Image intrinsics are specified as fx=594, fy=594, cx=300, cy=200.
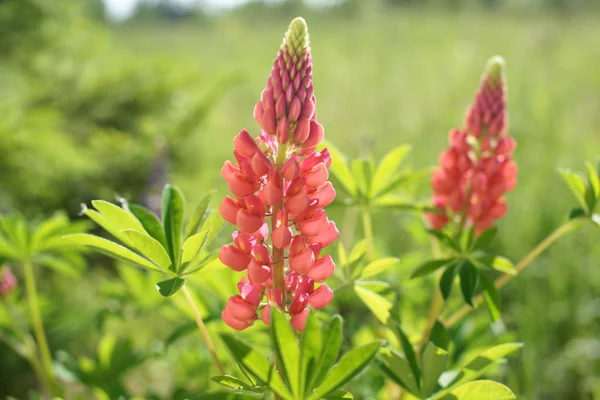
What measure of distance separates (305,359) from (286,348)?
0.03 meters

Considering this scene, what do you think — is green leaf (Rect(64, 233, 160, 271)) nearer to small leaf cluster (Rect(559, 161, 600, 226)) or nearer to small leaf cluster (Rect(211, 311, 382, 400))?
small leaf cluster (Rect(211, 311, 382, 400))

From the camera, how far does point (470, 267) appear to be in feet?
3.56

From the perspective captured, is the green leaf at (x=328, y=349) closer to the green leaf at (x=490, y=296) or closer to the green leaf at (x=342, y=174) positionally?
the green leaf at (x=490, y=296)

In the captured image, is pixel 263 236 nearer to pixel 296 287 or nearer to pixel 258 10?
pixel 296 287

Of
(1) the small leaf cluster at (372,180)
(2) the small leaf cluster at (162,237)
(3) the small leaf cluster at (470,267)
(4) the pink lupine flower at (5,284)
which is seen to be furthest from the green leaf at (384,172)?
(4) the pink lupine flower at (5,284)

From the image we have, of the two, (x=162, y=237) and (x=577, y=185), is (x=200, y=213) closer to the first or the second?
(x=162, y=237)

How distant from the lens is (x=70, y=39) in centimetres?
331

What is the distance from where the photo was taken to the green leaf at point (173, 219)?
940 mm

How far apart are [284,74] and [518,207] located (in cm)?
253

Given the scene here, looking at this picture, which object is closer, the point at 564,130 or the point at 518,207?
the point at 518,207

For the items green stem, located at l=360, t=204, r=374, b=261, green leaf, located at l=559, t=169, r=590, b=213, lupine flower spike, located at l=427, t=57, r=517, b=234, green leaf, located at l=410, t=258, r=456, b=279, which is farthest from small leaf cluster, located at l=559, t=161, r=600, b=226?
green stem, located at l=360, t=204, r=374, b=261

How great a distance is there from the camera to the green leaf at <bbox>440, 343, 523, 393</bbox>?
3.13 ft

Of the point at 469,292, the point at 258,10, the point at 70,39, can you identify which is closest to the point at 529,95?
the point at 70,39

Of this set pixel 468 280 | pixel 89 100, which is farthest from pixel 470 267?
pixel 89 100
